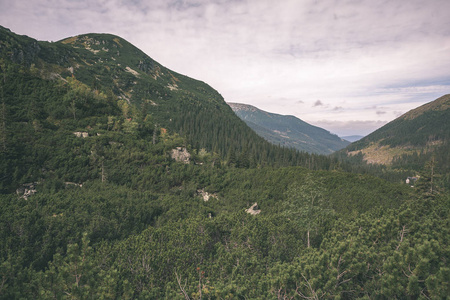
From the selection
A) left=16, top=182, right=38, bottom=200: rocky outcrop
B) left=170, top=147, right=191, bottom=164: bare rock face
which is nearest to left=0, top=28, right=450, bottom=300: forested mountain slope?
left=16, top=182, right=38, bottom=200: rocky outcrop

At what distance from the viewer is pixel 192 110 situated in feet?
492

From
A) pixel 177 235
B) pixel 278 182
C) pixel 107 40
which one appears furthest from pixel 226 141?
pixel 107 40

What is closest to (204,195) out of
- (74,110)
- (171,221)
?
(171,221)

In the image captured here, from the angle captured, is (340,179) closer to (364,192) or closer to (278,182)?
(364,192)

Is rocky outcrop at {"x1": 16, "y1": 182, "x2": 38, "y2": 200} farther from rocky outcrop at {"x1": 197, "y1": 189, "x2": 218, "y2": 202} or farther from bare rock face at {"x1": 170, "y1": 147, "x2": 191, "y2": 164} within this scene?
bare rock face at {"x1": 170, "y1": 147, "x2": 191, "y2": 164}

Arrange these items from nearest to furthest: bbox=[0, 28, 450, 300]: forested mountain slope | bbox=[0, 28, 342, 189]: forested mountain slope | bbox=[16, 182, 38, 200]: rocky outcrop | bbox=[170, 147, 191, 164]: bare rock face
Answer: bbox=[0, 28, 450, 300]: forested mountain slope
bbox=[16, 182, 38, 200]: rocky outcrop
bbox=[0, 28, 342, 189]: forested mountain slope
bbox=[170, 147, 191, 164]: bare rock face

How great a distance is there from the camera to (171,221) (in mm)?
25203

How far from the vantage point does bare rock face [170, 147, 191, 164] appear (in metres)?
55.7

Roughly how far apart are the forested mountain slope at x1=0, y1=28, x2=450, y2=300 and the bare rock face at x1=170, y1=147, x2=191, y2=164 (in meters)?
0.33

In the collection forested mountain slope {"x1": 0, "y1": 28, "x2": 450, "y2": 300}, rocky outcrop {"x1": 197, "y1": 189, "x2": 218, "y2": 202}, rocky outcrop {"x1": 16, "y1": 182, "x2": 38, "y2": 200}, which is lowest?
rocky outcrop {"x1": 197, "y1": 189, "x2": 218, "y2": 202}

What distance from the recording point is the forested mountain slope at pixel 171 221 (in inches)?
364

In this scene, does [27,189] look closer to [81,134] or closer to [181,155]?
[81,134]

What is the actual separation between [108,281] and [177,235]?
8234 millimetres

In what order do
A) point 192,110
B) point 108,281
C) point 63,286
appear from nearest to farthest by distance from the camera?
point 63,286 → point 108,281 → point 192,110
